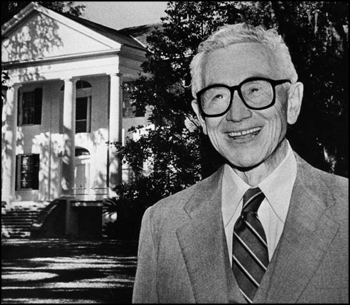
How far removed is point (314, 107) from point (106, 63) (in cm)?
74

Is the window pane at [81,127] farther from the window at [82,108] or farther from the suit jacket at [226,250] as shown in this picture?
the suit jacket at [226,250]

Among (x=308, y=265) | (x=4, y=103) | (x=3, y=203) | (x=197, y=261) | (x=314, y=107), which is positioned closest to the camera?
(x=308, y=265)

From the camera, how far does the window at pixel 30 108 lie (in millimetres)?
1625

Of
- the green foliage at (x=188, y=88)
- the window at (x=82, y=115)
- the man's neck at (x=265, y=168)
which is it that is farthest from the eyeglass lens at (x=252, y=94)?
the window at (x=82, y=115)

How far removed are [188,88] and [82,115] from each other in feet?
1.24

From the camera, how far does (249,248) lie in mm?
990

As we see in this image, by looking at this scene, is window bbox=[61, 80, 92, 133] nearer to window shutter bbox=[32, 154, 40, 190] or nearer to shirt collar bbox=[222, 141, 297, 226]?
window shutter bbox=[32, 154, 40, 190]

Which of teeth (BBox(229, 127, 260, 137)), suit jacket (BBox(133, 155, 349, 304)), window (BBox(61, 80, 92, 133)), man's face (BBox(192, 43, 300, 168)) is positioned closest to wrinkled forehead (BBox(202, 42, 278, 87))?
man's face (BBox(192, 43, 300, 168))

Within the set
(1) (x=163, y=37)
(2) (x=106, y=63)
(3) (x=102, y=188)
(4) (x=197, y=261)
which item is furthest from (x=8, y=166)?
(4) (x=197, y=261)

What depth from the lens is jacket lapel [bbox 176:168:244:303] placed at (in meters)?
0.97

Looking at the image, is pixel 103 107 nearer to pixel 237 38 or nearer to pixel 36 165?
pixel 36 165

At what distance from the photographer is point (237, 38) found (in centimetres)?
102

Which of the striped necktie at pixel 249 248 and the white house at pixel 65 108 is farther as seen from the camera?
the white house at pixel 65 108

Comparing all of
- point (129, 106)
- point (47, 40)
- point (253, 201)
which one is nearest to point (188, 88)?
point (129, 106)
